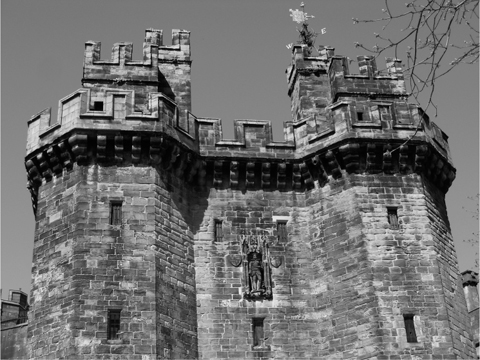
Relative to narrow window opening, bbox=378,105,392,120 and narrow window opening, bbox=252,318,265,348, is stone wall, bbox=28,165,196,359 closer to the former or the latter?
narrow window opening, bbox=252,318,265,348

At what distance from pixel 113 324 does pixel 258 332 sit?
3.51 metres

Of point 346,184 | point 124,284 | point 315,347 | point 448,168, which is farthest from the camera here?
point 448,168

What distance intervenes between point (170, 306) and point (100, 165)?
12.2 feet

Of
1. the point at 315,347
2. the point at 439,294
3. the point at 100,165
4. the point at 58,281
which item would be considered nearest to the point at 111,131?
the point at 100,165

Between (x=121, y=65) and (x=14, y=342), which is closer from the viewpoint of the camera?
(x=14, y=342)

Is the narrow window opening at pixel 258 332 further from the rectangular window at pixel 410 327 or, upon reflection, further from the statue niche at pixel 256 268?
the rectangular window at pixel 410 327

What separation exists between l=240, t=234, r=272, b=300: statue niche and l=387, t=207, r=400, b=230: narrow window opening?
3.08m

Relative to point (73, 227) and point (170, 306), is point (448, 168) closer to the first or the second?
point (170, 306)

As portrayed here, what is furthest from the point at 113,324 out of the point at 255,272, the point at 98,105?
the point at 98,105

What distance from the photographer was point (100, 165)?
57.7 ft

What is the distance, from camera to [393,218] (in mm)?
18250

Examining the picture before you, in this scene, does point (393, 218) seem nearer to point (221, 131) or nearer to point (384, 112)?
point (384, 112)

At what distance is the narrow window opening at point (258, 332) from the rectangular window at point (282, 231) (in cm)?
224

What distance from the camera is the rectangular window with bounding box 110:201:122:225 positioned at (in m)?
17.2
